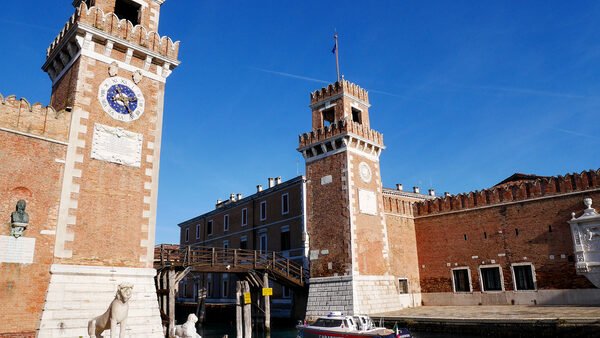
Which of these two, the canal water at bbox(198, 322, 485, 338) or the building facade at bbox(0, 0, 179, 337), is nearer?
the building facade at bbox(0, 0, 179, 337)

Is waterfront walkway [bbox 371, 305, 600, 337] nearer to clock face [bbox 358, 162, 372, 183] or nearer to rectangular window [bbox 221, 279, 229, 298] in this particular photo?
clock face [bbox 358, 162, 372, 183]

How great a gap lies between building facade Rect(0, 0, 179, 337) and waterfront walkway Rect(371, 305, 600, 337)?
12.7m

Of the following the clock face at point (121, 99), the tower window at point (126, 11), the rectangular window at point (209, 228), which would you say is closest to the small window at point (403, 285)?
the clock face at point (121, 99)

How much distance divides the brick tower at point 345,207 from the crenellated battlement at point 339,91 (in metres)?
0.06

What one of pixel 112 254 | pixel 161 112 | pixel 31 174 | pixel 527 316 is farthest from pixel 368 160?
pixel 31 174

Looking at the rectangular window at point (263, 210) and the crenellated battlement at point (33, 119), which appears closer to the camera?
the crenellated battlement at point (33, 119)

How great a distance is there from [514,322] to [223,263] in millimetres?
14013

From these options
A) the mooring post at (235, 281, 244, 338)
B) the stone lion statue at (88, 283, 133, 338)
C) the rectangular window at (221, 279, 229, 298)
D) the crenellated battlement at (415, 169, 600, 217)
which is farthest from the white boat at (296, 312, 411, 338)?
the rectangular window at (221, 279, 229, 298)

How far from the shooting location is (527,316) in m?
19.0

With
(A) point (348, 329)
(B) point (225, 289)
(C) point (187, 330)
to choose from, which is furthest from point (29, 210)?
(B) point (225, 289)

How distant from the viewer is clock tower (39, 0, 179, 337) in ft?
46.0

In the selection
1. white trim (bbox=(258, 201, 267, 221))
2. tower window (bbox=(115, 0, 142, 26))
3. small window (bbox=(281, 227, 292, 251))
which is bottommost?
small window (bbox=(281, 227, 292, 251))

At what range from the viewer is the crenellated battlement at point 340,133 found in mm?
26625

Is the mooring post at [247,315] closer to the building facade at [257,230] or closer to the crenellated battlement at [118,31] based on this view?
the building facade at [257,230]
